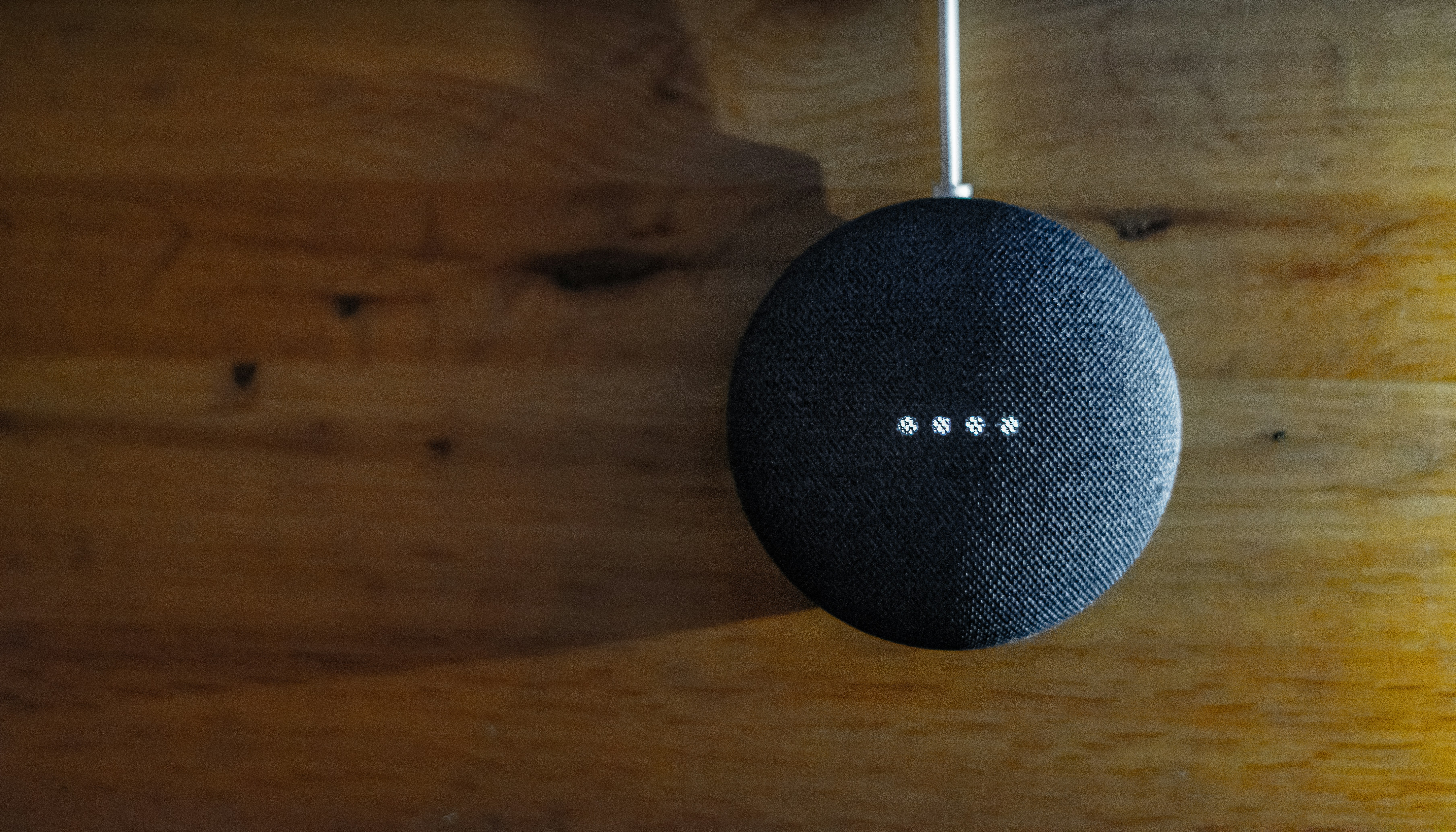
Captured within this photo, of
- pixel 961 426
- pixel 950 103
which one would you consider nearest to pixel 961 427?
pixel 961 426

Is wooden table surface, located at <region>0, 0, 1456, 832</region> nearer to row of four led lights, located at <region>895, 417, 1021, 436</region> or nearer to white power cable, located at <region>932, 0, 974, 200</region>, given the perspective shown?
white power cable, located at <region>932, 0, 974, 200</region>

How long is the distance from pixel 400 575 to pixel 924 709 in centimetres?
51

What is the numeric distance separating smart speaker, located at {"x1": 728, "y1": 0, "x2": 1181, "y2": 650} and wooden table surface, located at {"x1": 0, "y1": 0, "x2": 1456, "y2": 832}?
0.59 ft

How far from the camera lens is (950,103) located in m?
0.68

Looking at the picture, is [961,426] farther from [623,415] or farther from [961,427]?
[623,415]

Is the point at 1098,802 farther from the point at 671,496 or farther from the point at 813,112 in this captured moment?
the point at 813,112

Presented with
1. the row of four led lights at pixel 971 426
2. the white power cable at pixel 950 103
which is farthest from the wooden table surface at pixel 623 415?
the row of four led lights at pixel 971 426

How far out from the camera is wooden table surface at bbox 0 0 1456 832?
0.76m

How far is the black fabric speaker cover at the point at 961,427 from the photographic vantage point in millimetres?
554

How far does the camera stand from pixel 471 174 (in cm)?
81

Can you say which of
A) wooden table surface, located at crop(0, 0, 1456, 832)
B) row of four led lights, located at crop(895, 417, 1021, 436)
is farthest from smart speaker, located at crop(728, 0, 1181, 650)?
wooden table surface, located at crop(0, 0, 1456, 832)

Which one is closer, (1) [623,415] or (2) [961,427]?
(2) [961,427]

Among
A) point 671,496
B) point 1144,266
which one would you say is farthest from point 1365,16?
point 671,496

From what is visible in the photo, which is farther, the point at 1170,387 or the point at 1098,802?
the point at 1098,802
